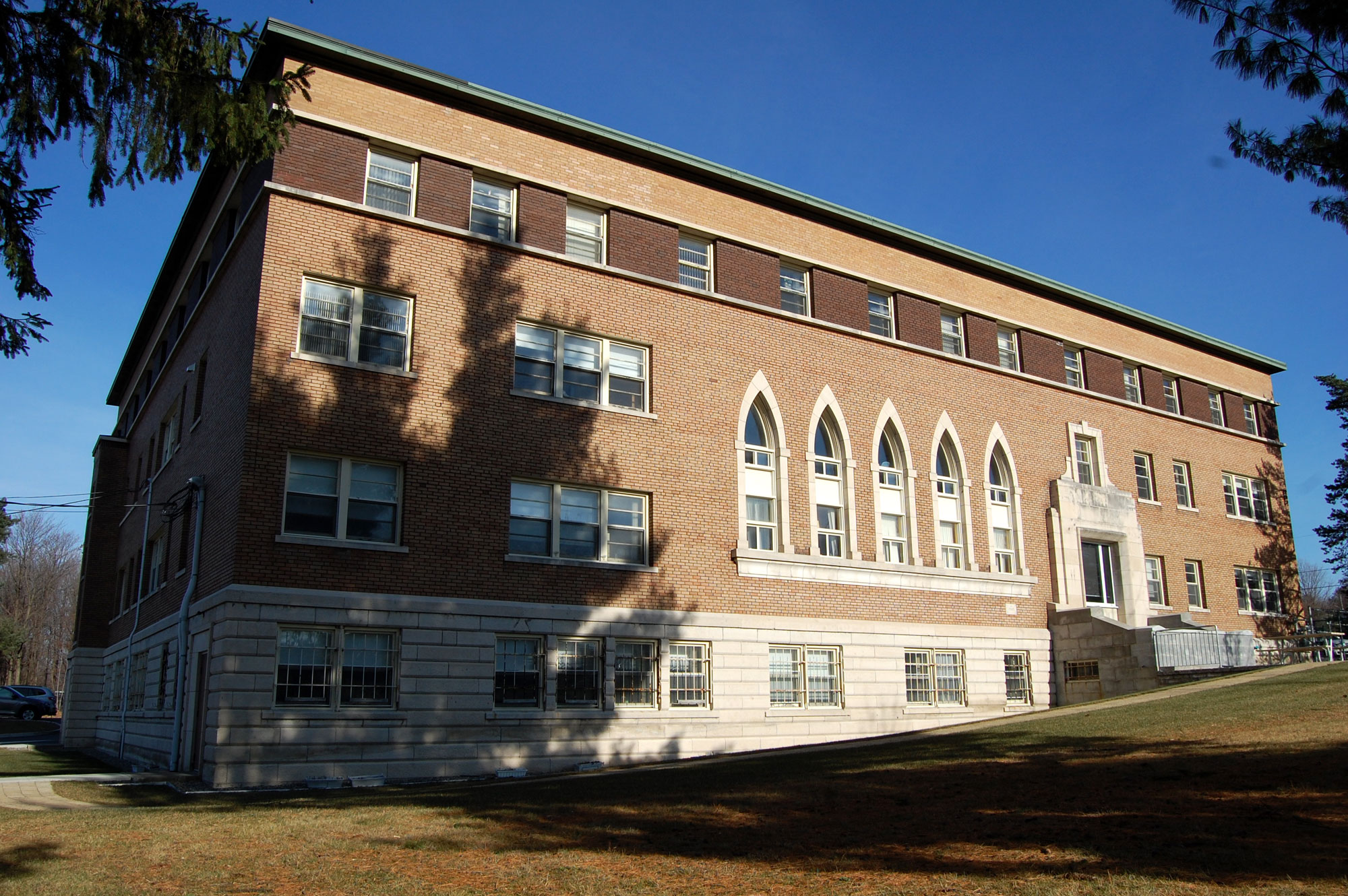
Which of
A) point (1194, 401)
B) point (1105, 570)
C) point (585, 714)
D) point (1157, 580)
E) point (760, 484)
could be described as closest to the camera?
point (585, 714)

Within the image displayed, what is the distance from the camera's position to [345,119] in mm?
21156

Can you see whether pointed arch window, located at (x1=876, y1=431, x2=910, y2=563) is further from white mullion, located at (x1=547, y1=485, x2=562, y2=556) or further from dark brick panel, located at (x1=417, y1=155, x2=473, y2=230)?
dark brick panel, located at (x1=417, y1=155, x2=473, y2=230)

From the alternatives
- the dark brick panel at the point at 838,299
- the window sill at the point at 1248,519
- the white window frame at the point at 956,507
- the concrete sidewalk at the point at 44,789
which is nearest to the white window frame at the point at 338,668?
the concrete sidewalk at the point at 44,789

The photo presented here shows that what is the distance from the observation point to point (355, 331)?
2059cm

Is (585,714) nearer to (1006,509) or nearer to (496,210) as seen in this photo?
(496,210)

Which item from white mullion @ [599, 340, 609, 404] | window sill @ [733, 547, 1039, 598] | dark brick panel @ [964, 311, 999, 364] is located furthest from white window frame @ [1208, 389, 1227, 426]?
white mullion @ [599, 340, 609, 404]

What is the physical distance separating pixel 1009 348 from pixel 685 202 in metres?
12.0

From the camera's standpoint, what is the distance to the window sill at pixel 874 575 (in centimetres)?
2448

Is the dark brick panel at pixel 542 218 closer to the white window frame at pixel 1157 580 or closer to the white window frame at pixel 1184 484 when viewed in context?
the white window frame at pixel 1157 580

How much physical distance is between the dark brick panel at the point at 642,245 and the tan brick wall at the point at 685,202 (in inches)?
11.2

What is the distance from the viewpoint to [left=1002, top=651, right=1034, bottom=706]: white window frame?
1125 inches

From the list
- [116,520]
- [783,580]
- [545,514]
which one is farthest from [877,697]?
[116,520]

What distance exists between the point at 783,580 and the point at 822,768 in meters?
9.79

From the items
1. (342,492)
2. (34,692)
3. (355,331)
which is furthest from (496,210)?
(34,692)
